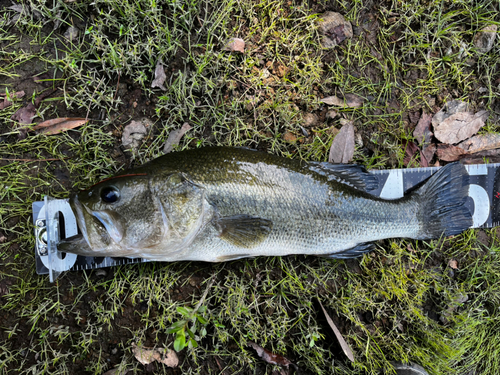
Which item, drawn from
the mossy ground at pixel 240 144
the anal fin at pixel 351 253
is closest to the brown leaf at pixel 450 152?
the mossy ground at pixel 240 144

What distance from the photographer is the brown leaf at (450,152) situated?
11.1ft

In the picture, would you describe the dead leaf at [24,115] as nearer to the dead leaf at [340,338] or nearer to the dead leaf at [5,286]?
the dead leaf at [5,286]

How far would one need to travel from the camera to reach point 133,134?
3193 millimetres

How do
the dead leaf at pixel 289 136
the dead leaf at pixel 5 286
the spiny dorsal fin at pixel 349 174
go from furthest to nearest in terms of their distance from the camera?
the dead leaf at pixel 289 136 < the dead leaf at pixel 5 286 < the spiny dorsal fin at pixel 349 174

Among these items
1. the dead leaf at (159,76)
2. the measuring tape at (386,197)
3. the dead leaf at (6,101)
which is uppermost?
the dead leaf at (159,76)

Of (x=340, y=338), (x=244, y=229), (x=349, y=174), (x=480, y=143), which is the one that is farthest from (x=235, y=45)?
(x=340, y=338)

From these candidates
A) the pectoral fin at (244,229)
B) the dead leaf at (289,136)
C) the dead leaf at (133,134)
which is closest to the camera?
the pectoral fin at (244,229)

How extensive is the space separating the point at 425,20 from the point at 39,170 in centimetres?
449

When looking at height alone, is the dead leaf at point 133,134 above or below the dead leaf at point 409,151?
above

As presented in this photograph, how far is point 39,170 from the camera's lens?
3.17 metres

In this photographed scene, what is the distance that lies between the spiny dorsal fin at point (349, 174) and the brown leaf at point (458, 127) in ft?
3.42

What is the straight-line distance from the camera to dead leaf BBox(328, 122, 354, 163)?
326cm

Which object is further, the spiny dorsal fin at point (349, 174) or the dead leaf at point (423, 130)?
the dead leaf at point (423, 130)

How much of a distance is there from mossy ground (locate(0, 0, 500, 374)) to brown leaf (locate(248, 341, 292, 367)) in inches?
2.9
